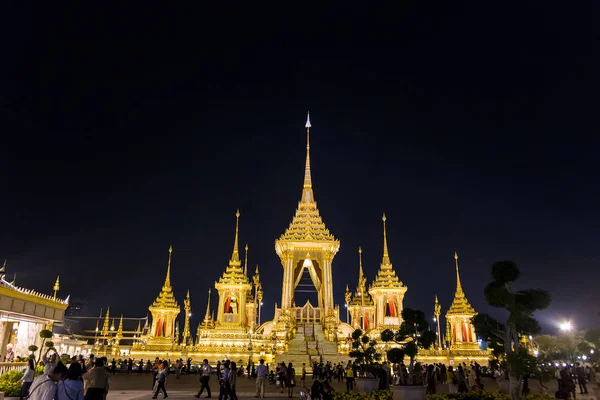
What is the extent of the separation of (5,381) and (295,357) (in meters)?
26.9

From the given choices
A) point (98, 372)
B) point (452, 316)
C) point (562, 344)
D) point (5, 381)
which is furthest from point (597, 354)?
point (452, 316)

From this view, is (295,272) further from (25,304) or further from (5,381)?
(5,381)

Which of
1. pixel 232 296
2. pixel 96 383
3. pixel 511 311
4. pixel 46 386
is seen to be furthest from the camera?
pixel 232 296

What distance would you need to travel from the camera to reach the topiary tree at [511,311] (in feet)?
48.2

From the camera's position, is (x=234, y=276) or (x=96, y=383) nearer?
(x=96, y=383)

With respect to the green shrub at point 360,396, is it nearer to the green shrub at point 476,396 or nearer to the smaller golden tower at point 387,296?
the green shrub at point 476,396

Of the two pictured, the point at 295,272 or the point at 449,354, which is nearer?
the point at 449,354

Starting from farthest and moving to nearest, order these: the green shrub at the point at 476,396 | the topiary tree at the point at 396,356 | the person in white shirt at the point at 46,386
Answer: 1. the topiary tree at the point at 396,356
2. the green shrub at the point at 476,396
3. the person in white shirt at the point at 46,386

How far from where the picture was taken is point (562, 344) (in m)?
22.7

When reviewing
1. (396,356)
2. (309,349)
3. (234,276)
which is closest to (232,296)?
(234,276)

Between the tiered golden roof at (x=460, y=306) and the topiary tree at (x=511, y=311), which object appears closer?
the topiary tree at (x=511, y=311)

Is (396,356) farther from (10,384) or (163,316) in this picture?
(163,316)

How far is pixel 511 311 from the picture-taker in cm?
1498

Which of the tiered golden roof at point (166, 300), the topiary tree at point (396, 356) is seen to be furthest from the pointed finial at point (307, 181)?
the topiary tree at point (396, 356)
